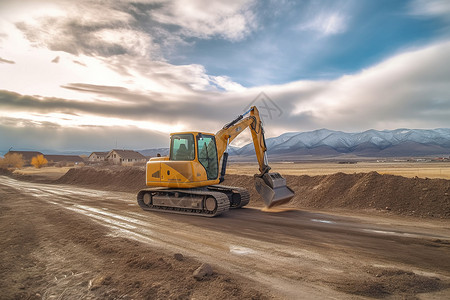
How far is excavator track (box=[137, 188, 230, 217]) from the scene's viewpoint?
38.1 ft

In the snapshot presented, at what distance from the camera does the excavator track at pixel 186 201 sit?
11.6 meters

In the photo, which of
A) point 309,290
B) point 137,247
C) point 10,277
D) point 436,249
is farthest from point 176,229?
point 436,249

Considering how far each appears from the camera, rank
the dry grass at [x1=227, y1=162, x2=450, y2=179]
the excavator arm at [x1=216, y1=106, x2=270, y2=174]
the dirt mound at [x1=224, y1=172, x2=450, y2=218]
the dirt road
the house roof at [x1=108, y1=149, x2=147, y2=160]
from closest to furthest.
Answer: the dirt road
the dirt mound at [x1=224, y1=172, x2=450, y2=218]
the excavator arm at [x1=216, y1=106, x2=270, y2=174]
the dry grass at [x1=227, y1=162, x2=450, y2=179]
the house roof at [x1=108, y1=149, x2=147, y2=160]

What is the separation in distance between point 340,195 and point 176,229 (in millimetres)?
9489

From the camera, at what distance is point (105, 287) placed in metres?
5.14

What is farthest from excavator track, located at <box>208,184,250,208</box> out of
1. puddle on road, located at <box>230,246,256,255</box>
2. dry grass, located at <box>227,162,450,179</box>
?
dry grass, located at <box>227,162,450,179</box>

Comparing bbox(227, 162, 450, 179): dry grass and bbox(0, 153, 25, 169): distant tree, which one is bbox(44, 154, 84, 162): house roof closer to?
bbox(0, 153, 25, 169): distant tree

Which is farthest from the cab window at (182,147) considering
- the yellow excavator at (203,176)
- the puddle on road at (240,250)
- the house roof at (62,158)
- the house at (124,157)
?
the house roof at (62,158)

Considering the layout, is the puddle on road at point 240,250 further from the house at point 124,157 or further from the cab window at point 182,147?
the house at point 124,157

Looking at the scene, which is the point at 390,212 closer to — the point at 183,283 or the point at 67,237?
the point at 183,283

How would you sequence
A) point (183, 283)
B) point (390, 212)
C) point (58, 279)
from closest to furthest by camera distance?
point (183, 283) < point (58, 279) < point (390, 212)

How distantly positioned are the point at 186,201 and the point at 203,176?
1.31m

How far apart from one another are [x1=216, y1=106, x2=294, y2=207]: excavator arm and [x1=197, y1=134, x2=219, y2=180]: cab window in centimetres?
25

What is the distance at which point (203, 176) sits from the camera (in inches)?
486
